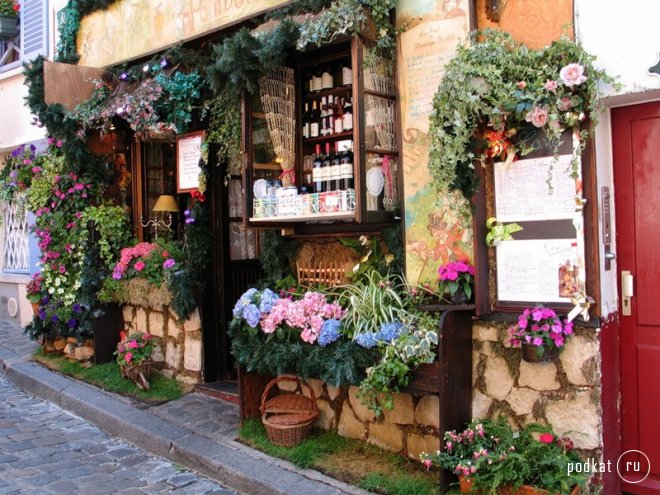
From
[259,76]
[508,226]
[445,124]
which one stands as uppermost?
[259,76]

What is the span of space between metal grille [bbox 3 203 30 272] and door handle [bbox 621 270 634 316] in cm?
910

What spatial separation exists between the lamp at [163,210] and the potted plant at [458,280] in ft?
14.8

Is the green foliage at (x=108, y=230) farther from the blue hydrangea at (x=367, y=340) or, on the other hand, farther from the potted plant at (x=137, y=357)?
the blue hydrangea at (x=367, y=340)

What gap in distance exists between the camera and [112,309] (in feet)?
25.1

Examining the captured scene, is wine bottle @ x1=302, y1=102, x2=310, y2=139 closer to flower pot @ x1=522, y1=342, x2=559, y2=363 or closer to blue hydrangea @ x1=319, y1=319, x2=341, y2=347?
blue hydrangea @ x1=319, y1=319, x2=341, y2=347

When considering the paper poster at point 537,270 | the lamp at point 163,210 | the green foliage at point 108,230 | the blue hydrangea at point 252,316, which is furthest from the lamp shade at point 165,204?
the paper poster at point 537,270

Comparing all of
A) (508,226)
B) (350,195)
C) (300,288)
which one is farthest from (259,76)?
(508,226)

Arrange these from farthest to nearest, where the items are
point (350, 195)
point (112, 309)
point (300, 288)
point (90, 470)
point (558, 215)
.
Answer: point (112, 309)
point (300, 288)
point (90, 470)
point (350, 195)
point (558, 215)

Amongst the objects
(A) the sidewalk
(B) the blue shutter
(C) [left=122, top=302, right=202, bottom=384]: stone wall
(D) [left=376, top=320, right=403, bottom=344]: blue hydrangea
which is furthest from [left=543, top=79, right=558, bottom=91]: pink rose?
(B) the blue shutter

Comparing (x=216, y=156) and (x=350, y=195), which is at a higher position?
(x=216, y=156)

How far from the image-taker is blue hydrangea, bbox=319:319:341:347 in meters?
4.54

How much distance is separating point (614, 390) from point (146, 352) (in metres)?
4.77

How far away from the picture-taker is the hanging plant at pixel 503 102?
359cm

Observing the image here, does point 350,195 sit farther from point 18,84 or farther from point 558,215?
point 18,84
